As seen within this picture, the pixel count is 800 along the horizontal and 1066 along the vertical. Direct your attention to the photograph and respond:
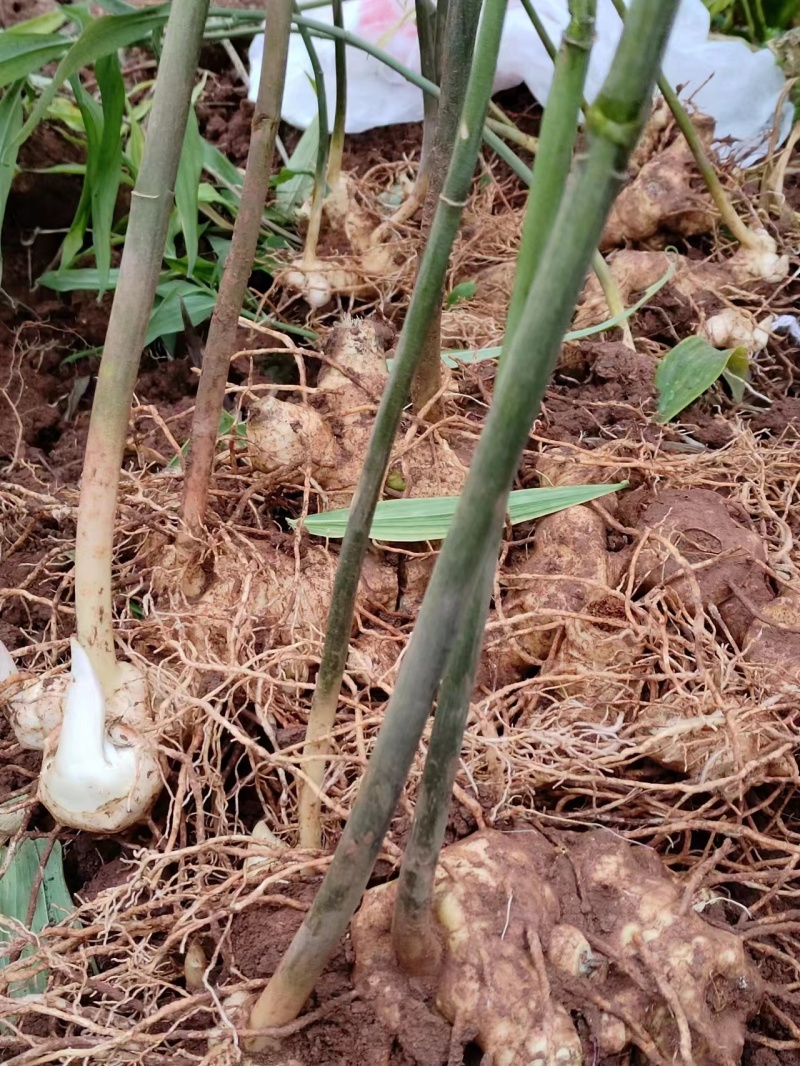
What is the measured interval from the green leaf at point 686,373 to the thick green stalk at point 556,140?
67cm

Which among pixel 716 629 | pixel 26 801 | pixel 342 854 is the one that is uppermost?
pixel 342 854

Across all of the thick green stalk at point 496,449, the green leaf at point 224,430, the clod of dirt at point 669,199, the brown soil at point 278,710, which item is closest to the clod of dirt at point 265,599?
the brown soil at point 278,710

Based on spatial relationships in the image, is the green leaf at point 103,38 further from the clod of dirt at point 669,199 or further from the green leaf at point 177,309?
the clod of dirt at point 669,199

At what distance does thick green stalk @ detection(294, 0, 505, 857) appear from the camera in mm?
403

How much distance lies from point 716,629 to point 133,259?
2.01ft

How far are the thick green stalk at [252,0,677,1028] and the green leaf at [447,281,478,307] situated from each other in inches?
31.4

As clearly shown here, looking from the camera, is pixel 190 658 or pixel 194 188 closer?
pixel 190 658

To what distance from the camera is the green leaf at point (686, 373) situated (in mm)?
982

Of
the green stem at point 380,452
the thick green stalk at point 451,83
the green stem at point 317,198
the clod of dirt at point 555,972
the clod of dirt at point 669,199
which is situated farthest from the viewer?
the clod of dirt at point 669,199

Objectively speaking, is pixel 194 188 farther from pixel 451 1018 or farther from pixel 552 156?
pixel 451 1018

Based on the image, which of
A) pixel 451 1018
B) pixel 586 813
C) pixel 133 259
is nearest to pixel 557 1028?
pixel 451 1018

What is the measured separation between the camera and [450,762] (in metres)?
0.43

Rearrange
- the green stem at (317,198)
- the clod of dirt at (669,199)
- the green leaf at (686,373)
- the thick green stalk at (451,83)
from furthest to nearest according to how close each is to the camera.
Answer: the clod of dirt at (669,199), the green stem at (317,198), the green leaf at (686,373), the thick green stalk at (451,83)

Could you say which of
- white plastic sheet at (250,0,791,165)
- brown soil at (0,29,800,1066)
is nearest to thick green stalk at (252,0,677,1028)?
brown soil at (0,29,800,1066)
